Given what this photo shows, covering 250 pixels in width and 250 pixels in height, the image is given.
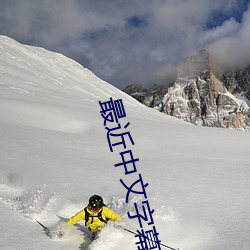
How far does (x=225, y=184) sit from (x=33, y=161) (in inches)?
213

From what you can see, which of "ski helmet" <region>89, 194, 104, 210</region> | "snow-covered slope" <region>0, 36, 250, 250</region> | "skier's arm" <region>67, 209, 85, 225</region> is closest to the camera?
"snow-covered slope" <region>0, 36, 250, 250</region>

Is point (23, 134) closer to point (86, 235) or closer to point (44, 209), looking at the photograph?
point (44, 209)

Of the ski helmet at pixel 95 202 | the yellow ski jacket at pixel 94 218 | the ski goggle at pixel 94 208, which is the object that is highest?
the ski helmet at pixel 95 202

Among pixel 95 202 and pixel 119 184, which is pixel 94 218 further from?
pixel 119 184

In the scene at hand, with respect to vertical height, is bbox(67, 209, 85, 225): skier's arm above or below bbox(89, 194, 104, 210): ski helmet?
below

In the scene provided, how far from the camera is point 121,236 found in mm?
5520

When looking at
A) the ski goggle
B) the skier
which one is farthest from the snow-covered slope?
the ski goggle

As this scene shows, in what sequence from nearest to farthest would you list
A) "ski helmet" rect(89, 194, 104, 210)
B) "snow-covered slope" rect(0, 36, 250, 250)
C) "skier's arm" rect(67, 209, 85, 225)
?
"snow-covered slope" rect(0, 36, 250, 250)
"ski helmet" rect(89, 194, 104, 210)
"skier's arm" rect(67, 209, 85, 225)

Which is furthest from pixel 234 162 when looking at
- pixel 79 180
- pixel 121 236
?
pixel 121 236

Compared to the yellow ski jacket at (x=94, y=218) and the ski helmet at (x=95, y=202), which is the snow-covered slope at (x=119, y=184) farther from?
the ski helmet at (x=95, y=202)

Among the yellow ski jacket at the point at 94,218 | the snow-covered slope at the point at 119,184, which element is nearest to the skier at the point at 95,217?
the yellow ski jacket at the point at 94,218

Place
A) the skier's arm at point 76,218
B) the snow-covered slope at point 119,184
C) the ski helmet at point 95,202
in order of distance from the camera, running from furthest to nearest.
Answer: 1. the skier's arm at point 76,218
2. the ski helmet at point 95,202
3. the snow-covered slope at point 119,184

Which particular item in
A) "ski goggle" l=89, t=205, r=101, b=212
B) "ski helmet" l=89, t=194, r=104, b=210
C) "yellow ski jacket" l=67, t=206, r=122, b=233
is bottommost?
"yellow ski jacket" l=67, t=206, r=122, b=233

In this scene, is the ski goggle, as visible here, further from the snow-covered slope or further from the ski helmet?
the snow-covered slope
